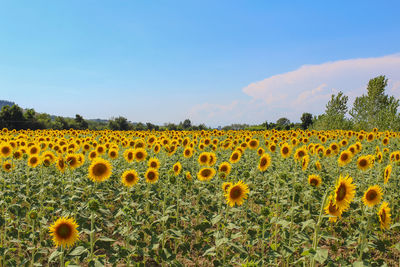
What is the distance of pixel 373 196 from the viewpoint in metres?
3.77

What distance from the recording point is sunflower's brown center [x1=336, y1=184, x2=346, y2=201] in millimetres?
3162

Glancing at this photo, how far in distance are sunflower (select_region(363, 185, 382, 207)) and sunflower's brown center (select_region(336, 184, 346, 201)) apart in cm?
84

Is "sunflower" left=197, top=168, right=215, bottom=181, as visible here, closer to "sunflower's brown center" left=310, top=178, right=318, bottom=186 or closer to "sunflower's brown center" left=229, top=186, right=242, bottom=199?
"sunflower's brown center" left=229, top=186, right=242, bottom=199

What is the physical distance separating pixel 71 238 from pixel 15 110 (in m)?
50.8

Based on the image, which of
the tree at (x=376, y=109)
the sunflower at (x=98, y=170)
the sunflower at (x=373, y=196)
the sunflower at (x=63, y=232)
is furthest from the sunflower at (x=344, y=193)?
the tree at (x=376, y=109)

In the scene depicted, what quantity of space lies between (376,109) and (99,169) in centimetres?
5118

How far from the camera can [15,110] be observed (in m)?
44.8

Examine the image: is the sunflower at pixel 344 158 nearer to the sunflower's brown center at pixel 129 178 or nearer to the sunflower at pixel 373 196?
the sunflower at pixel 373 196

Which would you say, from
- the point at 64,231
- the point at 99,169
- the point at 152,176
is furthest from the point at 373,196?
the point at 99,169

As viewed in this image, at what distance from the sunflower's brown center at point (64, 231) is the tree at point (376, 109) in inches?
1383

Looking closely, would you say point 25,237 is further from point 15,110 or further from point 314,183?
point 15,110

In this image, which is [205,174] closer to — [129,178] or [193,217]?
[193,217]

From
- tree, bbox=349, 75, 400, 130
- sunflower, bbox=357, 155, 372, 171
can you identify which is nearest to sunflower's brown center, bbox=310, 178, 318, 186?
sunflower, bbox=357, 155, 372, 171

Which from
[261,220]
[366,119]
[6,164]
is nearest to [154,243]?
[261,220]
